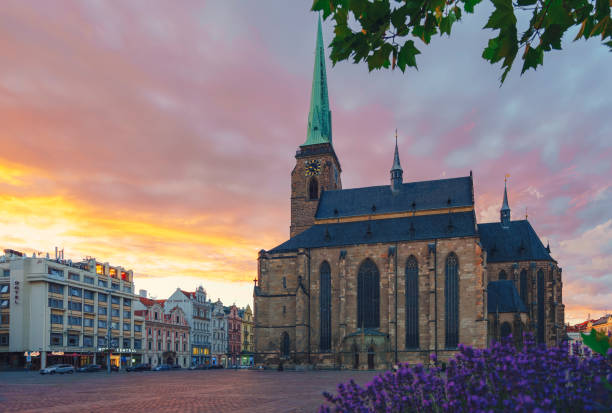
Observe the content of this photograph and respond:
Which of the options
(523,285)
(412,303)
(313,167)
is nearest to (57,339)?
(313,167)

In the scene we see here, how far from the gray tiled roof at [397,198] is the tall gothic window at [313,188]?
186 cm

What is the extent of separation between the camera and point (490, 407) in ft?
15.9

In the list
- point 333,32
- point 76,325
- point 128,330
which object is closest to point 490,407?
point 333,32

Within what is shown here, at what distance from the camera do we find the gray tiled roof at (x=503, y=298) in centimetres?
5392

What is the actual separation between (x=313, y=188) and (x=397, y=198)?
12.4 meters

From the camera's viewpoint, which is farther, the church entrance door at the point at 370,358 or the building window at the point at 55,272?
the building window at the point at 55,272

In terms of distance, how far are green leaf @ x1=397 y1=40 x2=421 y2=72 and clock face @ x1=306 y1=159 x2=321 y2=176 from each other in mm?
65278

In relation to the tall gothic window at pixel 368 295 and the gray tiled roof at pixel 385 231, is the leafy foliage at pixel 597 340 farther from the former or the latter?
the tall gothic window at pixel 368 295

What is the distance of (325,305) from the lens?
57.1 m

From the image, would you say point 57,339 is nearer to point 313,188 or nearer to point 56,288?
point 56,288

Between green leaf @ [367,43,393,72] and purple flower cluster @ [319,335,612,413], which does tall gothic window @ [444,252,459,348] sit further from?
green leaf @ [367,43,393,72]

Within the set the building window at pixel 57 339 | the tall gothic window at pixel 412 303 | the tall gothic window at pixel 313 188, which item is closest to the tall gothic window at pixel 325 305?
the tall gothic window at pixel 412 303

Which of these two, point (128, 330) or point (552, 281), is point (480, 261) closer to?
point (552, 281)

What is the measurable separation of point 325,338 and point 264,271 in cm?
1066
